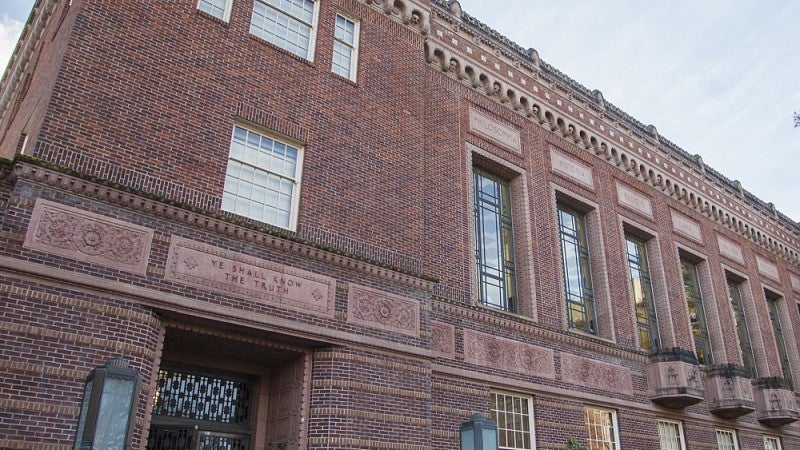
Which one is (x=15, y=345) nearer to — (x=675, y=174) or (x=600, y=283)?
(x=600, y=283)

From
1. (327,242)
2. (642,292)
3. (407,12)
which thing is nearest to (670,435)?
(642,292)

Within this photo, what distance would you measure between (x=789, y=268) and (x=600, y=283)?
54.3 ft

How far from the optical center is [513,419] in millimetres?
15125

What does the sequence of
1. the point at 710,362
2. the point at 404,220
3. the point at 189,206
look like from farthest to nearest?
1. the point at 710,362
2. the point at 404,220
3. the point at 189,206

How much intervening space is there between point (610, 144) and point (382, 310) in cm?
1315

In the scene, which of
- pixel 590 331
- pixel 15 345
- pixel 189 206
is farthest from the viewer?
pixel 590 331

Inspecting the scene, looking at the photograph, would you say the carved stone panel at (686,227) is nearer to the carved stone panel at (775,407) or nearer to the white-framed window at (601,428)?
the carved stone panel at (775,407)

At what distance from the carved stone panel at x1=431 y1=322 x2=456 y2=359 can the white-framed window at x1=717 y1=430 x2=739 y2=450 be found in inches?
484

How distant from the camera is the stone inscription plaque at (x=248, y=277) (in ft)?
33.5

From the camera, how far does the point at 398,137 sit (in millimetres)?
14508

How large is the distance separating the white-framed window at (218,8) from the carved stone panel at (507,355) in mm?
8726

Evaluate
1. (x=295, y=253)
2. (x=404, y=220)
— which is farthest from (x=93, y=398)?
(x=404, y=220)

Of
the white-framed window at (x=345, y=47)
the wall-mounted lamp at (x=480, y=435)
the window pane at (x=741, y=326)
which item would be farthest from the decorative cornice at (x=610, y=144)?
the wall-mounted lamp at (x=480, y=435)

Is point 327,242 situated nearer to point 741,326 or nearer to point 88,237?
point 88,237
